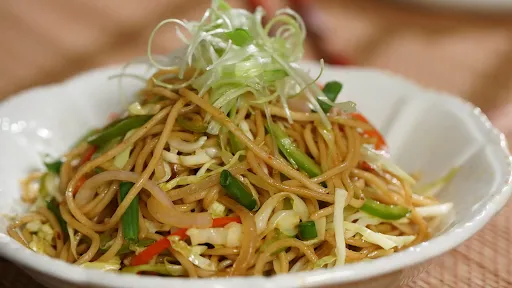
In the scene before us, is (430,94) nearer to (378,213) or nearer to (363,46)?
(378,213)

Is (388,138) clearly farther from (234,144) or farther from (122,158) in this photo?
(122,158)

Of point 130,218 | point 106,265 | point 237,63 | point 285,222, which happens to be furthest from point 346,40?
point 106,265

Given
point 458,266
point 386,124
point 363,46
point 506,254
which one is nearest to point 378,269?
point 458,266

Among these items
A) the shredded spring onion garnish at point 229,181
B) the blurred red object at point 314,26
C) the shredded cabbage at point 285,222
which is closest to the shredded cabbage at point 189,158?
the shredded spring onion garnish at point 229,181

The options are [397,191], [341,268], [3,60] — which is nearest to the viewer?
[341,268]

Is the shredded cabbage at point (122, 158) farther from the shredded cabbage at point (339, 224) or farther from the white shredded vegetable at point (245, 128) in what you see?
the shredded cabbage at point (339, 224)

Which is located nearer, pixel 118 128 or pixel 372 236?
pixel 372 236

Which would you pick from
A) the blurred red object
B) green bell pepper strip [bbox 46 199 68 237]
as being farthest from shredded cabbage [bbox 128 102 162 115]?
the blurred red object
